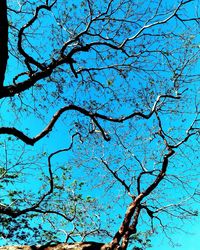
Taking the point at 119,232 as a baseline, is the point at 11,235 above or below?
above

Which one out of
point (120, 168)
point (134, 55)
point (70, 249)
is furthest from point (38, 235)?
point (134, 55)

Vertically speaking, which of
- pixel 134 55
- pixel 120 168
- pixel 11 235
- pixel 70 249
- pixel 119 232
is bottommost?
pixel 70 249

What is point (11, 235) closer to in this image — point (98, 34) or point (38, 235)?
point (38, 235)

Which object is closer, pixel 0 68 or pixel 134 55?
pixel 0 68

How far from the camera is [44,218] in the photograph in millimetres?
11430

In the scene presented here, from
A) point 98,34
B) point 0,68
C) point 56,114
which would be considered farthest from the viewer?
point 98,34

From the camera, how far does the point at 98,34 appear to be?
8.87m

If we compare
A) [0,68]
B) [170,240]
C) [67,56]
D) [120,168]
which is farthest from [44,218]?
[0,68]

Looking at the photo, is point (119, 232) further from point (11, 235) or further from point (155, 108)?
point (11, 235)

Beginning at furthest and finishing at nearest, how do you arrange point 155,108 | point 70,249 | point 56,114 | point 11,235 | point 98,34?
point 11,235
point 155,108
point 98,34
point 56,114
point 70,249

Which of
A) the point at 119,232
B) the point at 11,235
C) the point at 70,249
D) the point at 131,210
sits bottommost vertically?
the point at 70,249

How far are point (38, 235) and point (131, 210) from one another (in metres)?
4.28

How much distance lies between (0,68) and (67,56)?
2.33 m

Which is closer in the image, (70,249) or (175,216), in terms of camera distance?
(70,249)
